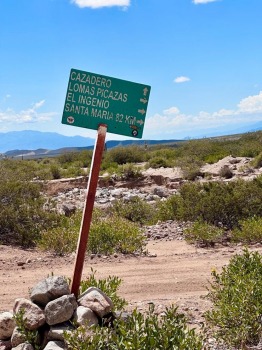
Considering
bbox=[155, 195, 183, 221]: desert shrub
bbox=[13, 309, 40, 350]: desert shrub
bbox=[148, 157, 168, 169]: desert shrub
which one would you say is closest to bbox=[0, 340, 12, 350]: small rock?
bbox=[13, 309, 40, 350]: desert shrub

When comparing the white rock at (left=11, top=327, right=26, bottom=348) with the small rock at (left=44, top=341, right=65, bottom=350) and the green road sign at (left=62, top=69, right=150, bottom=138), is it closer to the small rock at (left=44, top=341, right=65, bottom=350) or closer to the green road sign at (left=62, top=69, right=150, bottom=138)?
the small rock at (left=44, top=341, right=65, bottom=350)

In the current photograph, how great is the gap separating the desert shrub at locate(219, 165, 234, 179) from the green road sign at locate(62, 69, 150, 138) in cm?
1924

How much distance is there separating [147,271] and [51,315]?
4.09m

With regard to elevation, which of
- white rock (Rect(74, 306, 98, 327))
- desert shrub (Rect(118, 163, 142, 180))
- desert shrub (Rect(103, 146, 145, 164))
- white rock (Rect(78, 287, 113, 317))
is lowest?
white rock (Rect(74, 306, 98, 327))

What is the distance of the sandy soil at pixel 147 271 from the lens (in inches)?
263

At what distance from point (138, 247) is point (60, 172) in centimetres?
2025

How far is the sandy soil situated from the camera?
263 inches

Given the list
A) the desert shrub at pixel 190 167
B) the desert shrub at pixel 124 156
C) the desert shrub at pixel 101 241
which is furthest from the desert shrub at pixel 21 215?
the desert shrub at pixel 124 156

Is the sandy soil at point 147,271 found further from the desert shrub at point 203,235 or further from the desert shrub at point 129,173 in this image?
the desert shrub at point 129,173

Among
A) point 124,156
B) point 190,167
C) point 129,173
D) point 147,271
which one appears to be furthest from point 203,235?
point 124,156

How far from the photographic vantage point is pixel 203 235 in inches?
417

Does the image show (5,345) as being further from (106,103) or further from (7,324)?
(106,103)

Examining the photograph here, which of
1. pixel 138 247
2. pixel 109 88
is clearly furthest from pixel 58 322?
pixel 138 247

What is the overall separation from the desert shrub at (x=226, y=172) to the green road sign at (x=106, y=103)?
19.2 meters
